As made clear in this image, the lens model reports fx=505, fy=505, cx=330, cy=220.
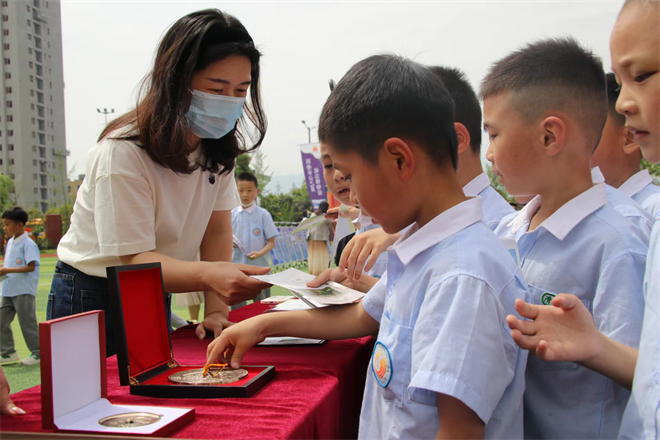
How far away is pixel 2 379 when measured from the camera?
3.37 feet

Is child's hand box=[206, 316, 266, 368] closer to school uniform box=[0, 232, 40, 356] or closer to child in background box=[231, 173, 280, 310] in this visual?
school uniform box=[0, 232, 40, 356]

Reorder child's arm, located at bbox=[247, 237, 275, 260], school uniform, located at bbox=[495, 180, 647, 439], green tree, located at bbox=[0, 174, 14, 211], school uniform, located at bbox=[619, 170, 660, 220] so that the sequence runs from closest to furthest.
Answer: school uniform, located at bbox=[495, 180, 647, 439] < school uniform, located at bbox=[619, 170, 660, 220] < child's arm, located at bbox=[247, 237, 275, 260] < green tree, located at bbox=[0, 174, 14, 211]

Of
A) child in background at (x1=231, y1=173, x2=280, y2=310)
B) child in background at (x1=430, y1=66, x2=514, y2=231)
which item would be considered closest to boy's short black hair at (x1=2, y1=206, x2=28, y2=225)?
child in background at (x1=231, y1=173, x2=280, y2=310)

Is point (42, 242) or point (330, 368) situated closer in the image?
point (330, 368)

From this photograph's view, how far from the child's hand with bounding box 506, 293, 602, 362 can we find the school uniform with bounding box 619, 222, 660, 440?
0.27 ft

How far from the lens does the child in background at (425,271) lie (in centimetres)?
88

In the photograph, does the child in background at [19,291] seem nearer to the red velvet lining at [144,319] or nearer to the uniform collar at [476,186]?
the red velvet lining at [144,319]

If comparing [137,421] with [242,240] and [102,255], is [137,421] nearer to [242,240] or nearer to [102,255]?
[102,255]

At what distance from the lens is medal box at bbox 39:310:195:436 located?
932 mm

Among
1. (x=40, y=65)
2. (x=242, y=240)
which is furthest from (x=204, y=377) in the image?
(x=40, y=65)

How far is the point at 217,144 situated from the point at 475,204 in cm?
134

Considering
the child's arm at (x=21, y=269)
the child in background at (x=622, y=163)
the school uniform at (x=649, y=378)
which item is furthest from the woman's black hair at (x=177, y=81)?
the child's arm at (x=21, y=269)

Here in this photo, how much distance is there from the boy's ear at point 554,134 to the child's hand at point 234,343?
3.10ft

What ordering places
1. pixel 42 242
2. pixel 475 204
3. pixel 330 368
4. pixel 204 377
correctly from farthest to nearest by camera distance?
pixel 42 242 → pixel 330 368 → pixel 204 377 → pixel 475 204
